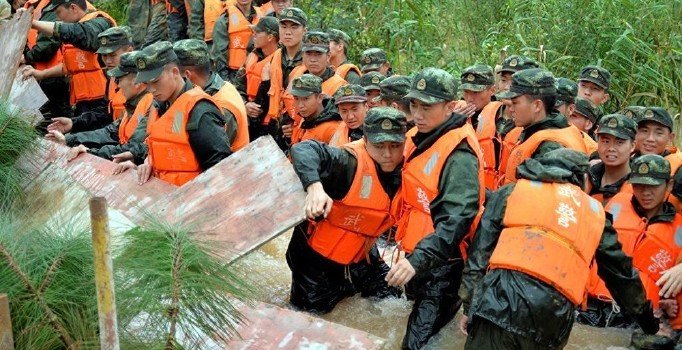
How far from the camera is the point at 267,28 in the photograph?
29.1 feet

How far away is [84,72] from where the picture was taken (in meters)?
8.76

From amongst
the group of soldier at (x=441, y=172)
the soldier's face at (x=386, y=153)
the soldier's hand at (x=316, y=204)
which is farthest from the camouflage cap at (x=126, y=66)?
the soldier's hand at (x=316, y=204)

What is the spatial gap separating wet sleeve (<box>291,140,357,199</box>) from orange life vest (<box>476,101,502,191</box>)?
189 cm

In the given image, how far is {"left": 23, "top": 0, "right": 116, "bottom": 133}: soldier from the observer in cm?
851

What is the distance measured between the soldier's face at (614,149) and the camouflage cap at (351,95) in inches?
73.7

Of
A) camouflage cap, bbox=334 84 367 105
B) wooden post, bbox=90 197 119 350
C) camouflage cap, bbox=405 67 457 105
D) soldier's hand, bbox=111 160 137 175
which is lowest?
soldier's hand, bbox=111 160 137 175

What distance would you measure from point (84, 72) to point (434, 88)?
16.1 feet

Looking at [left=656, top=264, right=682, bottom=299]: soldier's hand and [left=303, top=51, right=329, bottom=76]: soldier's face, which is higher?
[left=656, top=264, right=682, bottom=299]: soldier's hand

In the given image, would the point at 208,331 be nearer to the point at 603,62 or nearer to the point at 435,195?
the point at 435,195

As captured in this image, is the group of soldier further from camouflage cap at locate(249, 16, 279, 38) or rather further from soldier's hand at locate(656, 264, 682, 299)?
camouflage cap at locate(249, 16, 279, 38)

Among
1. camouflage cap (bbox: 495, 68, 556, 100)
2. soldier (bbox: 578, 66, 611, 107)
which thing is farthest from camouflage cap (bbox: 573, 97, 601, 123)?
camouflage cap (bbox: 495, 68, 556, 100)

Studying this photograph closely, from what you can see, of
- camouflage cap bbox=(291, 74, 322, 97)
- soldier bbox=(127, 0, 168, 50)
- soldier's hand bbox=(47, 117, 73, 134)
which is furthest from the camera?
soldier bbox=(127, 0, 168, 50)

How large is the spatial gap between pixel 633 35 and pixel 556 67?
2.83ft

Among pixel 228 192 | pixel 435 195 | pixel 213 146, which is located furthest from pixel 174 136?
pixel 435 195
